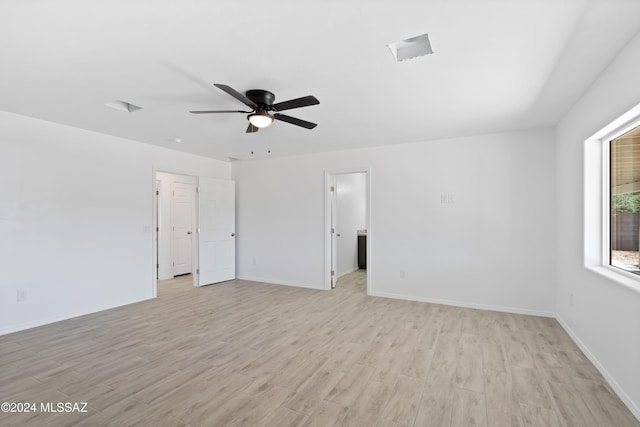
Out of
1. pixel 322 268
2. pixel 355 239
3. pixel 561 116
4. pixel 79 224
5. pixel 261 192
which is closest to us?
pixel 561 116

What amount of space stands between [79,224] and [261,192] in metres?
2.98

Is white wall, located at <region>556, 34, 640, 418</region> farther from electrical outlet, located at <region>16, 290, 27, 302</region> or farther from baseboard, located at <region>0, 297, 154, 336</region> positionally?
electrical outlet, located at <region>16, 290, 27, 302</region>

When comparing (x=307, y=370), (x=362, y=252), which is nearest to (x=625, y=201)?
(x=307, y=370)

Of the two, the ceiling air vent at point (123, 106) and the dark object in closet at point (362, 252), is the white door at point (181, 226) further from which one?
the dark object in closet at point (362, 252)

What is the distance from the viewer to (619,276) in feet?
7.96

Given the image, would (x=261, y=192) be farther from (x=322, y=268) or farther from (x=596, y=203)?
(x=596, y=203)

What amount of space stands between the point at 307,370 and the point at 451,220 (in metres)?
3.06

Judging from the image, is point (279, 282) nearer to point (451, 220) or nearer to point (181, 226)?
point (181, 226)

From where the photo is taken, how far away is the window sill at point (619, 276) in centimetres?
211

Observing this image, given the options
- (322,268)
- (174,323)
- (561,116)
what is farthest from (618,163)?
(174,323)

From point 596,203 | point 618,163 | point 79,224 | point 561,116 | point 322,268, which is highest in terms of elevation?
point 561,116

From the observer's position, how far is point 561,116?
11.4 feet

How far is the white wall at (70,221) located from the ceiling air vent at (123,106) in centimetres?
127

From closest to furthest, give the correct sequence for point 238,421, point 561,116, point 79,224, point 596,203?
point 238,421 < point 596,203 < point 561,116 < point 79,224
